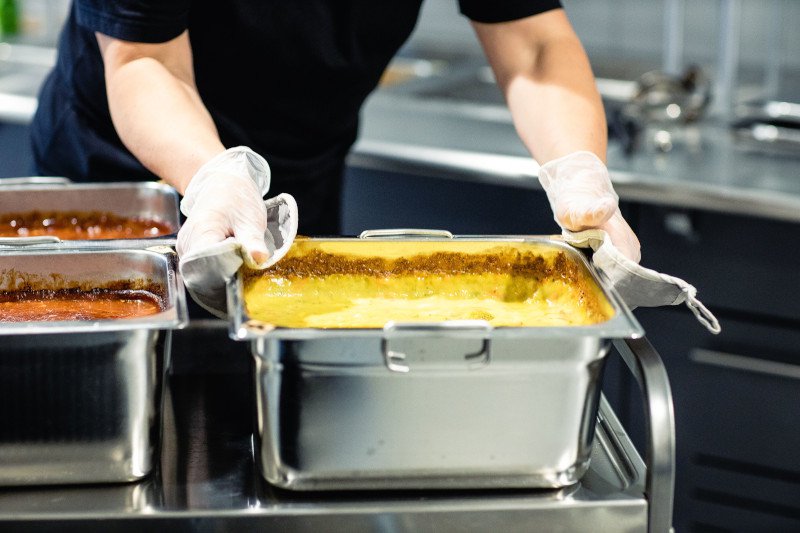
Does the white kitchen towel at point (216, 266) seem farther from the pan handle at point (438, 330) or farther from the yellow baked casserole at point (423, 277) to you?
the pan handle at point (438, 330)

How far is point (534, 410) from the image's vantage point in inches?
39.7

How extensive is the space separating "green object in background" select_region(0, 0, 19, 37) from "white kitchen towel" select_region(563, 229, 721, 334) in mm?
2942

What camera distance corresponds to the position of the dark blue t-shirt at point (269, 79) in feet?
5.61

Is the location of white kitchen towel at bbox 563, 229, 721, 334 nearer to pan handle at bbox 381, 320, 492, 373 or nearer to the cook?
the cook

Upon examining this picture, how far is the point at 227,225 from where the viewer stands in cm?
118

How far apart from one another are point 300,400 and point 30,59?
274cm

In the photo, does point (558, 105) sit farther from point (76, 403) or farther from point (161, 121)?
point (76, 403)

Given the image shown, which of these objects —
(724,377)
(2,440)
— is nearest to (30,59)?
(724,377)

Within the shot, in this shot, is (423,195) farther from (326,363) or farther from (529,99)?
(326,363)

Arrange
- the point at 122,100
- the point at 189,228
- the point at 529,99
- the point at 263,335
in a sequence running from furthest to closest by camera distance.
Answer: the point at 529,99 < the point at 122,100 < the point at 189,228 < the point at 263,335

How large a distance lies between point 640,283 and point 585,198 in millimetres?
156

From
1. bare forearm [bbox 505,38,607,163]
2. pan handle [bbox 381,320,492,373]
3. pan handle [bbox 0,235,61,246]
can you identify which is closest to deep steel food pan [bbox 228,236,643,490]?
pan handle [bbox 381,320,492,373]

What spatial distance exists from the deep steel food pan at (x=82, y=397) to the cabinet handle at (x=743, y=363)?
1.48 metres

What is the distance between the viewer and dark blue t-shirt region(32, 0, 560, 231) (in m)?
1.71
